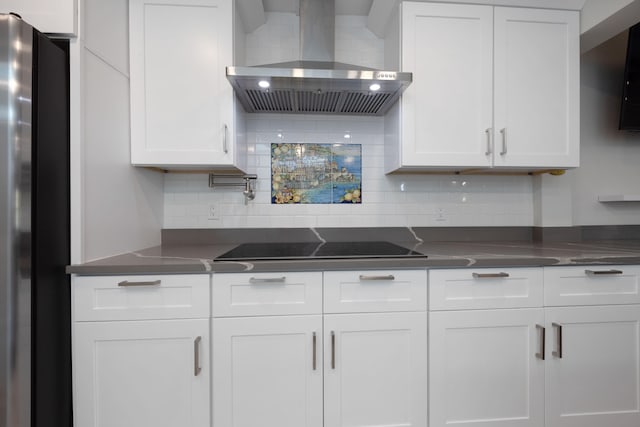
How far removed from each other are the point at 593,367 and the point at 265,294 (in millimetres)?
1539

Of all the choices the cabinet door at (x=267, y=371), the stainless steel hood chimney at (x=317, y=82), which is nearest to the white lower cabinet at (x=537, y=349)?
the cabinet door at (x=267, y=371)

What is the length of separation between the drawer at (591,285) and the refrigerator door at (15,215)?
2.04 m

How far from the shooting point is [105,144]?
4.30 ft

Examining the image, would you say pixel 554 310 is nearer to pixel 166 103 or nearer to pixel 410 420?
pixel 410 420

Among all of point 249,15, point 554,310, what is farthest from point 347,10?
point 554,310

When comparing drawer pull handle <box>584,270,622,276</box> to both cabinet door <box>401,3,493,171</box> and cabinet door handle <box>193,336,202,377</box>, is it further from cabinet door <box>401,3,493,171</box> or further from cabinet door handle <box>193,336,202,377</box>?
cabinet door handle <box>193,336,202,377</box>

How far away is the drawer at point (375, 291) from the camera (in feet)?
4.09

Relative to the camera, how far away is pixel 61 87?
1.12m

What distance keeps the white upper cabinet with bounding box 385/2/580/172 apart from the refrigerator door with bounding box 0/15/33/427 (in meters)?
1.55

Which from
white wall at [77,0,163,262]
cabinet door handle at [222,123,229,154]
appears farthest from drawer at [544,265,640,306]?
white wall at [77,0,163,262]

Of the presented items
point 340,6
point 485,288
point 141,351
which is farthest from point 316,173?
point 141,351

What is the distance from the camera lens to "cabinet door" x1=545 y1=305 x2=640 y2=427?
1331 millimetres

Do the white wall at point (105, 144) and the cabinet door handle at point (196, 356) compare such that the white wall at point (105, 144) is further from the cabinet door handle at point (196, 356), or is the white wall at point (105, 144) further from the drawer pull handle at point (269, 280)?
the drawer pull handle at point (269, 280)

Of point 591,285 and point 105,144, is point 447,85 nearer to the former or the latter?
point 591,285
